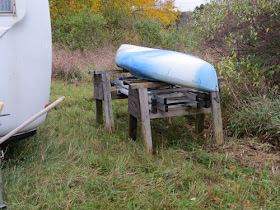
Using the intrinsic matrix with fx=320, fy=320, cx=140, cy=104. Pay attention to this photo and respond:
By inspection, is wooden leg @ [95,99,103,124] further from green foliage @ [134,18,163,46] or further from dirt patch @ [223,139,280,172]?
green foliage @ [134,18,163,46]

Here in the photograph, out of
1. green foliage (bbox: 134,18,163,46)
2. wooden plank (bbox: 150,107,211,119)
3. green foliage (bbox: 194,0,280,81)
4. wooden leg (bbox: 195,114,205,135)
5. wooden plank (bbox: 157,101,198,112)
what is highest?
green foliage (bbox: 134,18,163,46)

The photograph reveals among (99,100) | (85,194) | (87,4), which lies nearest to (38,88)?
(85,194)

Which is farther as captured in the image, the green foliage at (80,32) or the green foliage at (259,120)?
the green foliage at (80,32)

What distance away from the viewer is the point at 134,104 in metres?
4.25

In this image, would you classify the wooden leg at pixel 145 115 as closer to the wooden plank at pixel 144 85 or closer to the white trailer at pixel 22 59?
the wooden plank at pixel 144 85

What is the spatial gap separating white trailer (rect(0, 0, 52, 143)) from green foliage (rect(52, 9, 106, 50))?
340 inches

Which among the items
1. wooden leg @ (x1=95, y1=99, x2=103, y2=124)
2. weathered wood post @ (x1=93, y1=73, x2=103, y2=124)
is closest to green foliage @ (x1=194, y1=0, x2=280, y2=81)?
weathered wood post @ (x1=93, y1=73, x2=103, y2=124)

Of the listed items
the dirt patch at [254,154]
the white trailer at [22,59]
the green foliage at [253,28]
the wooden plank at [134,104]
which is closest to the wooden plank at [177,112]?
the wooden plank at [134,104]

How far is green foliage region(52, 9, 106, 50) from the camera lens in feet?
40.0

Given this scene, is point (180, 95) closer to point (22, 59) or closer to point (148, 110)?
point (148, 110)

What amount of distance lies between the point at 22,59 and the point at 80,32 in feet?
31.2

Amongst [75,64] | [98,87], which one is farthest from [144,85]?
[75,64]

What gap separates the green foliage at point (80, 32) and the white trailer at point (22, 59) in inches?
340

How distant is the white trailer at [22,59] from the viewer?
10.2ft
